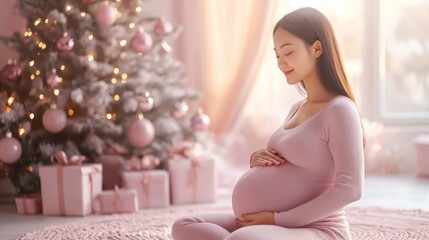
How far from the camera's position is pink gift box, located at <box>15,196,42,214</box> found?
130 inches

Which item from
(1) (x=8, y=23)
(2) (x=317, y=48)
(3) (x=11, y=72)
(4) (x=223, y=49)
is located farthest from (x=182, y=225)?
(4) (x=223, y=49)

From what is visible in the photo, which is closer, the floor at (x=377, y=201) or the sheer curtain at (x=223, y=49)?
the floor at (x=377, y=201)

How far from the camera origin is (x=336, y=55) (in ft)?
6.16

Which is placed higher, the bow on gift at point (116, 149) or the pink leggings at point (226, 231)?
the bow on gift at point (116, 149)

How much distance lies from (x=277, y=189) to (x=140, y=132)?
1.72m

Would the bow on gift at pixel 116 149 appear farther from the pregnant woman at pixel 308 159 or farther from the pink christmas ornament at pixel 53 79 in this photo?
the pregnant woman at pixel 308 159

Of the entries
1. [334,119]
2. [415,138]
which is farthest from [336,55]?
[415,138]

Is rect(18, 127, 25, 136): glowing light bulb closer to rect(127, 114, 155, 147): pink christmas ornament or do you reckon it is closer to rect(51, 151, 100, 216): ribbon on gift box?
rect(51, 151, 100, 216): ribbon on gift box

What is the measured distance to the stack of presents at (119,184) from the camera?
323 cm

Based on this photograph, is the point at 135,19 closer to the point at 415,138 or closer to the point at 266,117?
the point at 266,117

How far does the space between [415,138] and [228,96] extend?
1.24 meters

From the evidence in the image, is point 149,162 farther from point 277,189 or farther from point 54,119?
point 277,189

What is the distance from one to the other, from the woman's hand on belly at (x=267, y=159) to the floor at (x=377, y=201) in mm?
1195

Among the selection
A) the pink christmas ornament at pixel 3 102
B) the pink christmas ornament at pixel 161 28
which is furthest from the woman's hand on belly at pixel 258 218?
the pink christmas ornament at pixel 161 28
